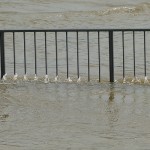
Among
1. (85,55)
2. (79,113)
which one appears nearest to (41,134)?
(79,113)

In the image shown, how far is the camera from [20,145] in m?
10.2

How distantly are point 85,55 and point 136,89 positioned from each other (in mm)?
8842

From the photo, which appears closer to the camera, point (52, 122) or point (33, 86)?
point (52, 122)
